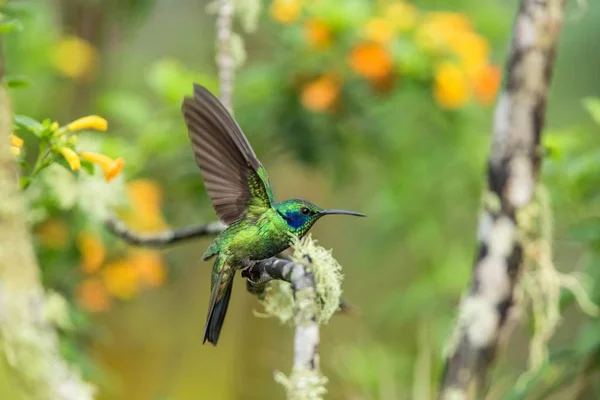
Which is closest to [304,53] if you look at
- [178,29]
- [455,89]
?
[455,89]

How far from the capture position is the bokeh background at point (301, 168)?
2436 millimetres

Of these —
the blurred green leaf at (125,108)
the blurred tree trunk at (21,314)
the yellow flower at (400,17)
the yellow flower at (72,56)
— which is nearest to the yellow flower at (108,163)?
the blurred tree trunk at (21,314)

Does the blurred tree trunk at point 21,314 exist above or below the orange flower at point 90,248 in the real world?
below

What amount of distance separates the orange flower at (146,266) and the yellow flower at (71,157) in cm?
171

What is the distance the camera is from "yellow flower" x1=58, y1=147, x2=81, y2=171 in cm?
119

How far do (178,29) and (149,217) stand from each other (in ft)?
10.4

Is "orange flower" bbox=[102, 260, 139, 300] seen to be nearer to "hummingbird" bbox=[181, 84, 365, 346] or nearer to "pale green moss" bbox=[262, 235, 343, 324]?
"hummingbird" bbox=[181, 84, 365, 346]

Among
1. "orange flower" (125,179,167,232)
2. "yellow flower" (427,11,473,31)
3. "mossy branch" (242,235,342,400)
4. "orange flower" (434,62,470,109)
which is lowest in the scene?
"mossy branch" (242,235,342,400)

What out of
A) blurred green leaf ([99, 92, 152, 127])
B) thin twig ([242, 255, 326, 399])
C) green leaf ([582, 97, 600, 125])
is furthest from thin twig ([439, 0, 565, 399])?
blurred green leaf ([99, 92, 152, 127])

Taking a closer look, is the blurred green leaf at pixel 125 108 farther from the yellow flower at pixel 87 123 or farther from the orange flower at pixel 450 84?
the yellow flower at pixel 87 123

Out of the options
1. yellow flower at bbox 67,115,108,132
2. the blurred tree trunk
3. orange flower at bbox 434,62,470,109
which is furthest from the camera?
orange flower at bbox 434,62,470,109

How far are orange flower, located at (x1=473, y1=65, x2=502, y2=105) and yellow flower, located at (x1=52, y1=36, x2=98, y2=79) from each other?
5.25 ft

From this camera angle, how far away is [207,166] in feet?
4.53

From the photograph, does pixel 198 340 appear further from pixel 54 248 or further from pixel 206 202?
pixel 54 248
